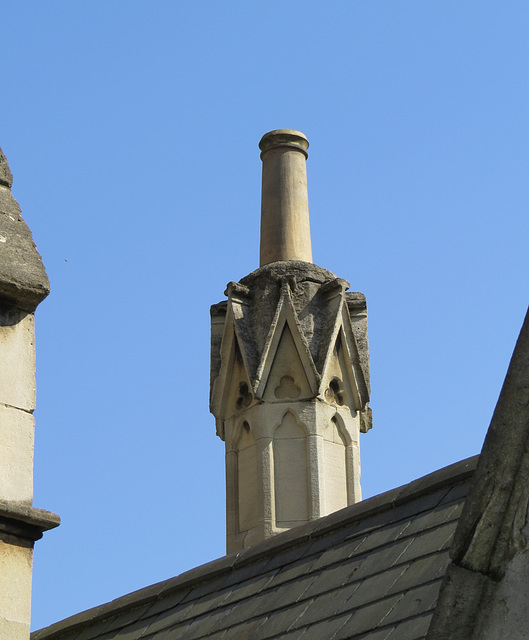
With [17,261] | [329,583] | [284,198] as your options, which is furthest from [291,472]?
[17,261]

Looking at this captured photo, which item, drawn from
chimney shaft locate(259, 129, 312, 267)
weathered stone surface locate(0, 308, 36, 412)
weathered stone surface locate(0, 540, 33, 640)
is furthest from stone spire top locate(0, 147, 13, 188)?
chimney shaft locate(259, 129, 312, 267)

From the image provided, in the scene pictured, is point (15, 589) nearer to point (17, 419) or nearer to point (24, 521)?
point (24, 521)

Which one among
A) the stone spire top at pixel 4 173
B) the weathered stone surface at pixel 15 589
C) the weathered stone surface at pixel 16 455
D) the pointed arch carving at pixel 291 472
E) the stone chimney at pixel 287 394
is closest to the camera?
the weathered stone surface at pixel 15 589

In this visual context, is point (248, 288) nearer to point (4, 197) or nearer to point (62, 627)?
point (62, 627)

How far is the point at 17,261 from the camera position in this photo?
16.6 feet

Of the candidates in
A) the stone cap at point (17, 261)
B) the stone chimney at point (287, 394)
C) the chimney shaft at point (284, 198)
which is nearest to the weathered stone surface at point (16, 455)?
the stone cap at point (17, 261)

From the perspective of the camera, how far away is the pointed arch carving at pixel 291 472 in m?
9.31

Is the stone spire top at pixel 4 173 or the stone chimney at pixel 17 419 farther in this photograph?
the stone spire top at pixel 4 173

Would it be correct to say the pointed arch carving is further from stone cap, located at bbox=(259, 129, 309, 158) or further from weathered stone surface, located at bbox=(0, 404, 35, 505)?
weathered stone surface, located at bbox=(0, 404, 35, 505)

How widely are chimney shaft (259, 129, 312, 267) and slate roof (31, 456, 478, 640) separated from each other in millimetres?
3368

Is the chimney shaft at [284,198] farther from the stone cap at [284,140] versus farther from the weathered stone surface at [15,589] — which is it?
the weathered stone surface at [15,589]

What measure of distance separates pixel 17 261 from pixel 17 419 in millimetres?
557

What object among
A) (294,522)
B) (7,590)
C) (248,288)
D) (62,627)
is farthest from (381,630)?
(248,288)

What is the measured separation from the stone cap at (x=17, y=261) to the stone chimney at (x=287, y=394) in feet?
14.4
